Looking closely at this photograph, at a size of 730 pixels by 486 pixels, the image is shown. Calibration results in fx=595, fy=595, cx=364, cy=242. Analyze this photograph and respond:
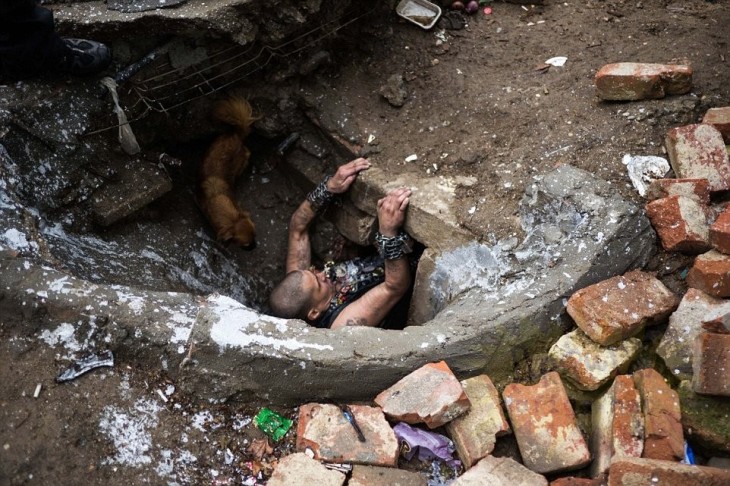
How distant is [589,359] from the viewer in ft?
8.13

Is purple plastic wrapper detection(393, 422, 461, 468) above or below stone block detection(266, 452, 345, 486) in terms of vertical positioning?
below

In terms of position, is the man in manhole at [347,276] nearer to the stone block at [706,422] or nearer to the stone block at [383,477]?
the stone block at [383,477]

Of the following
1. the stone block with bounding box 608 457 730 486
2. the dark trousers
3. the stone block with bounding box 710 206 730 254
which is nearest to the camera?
the stone block with bounding box 608 457 730 486

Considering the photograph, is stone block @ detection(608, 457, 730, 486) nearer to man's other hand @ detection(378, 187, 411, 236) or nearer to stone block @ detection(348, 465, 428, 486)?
stone block @ detection(348, 465, 428, 486)

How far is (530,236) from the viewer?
2.91 metres

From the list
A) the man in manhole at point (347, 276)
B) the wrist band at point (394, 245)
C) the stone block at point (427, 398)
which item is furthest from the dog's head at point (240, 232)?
the stone block at point (427, 398)

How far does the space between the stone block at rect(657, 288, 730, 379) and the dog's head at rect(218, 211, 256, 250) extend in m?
2.56

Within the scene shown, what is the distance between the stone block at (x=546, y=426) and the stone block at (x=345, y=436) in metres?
0.51

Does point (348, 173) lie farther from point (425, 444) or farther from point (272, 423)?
point (425, 444)

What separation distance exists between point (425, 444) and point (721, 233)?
1.53 meters

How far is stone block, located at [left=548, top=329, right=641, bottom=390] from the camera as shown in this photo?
2.44 meters

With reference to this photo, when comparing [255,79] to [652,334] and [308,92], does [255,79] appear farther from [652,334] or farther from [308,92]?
[652,334]

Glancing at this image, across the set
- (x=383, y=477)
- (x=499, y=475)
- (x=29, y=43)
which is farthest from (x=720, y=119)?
(x=29, y=43)

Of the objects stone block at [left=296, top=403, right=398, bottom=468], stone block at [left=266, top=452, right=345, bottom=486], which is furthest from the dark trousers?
stone block at [left=266, top=452, right=345, bottom=486]
